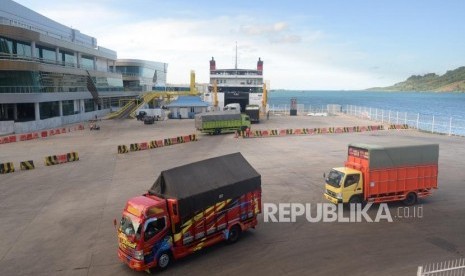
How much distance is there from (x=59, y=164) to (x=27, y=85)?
Result: 27009 mm

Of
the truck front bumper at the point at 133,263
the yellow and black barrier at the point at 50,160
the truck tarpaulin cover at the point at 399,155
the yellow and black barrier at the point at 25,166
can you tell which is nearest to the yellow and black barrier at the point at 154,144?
the yellow and black barrier at the point at 50,160

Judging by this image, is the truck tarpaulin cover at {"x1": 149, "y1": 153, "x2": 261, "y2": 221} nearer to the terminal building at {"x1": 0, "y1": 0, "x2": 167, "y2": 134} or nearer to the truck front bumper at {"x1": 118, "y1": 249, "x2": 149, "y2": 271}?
the truck front bumper at {"x1": 118, "y1": 249, "x2": 149, "y2": 271}

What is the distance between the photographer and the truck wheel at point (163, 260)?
1298 cm

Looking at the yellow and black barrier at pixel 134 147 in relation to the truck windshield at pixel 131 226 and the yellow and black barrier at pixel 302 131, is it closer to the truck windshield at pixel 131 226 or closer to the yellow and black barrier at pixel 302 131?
the yellow and black barrier at pixel 302 131

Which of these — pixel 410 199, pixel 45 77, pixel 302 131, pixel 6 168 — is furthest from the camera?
pixel 45 77

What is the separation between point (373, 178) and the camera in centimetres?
1856

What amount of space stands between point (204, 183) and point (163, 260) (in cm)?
313

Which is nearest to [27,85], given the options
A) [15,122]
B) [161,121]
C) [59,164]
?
[15,122]

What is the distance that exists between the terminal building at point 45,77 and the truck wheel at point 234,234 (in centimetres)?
4391

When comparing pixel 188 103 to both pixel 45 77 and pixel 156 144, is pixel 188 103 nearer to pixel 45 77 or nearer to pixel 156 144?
pixel 45 77

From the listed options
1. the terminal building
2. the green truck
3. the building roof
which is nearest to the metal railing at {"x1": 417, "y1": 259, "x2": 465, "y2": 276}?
the green truck

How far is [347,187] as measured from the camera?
721 inches

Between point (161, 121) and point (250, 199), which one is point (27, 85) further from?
point (250, 199)

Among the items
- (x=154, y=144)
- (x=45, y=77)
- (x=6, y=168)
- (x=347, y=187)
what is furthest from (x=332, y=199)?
(x=45, y=77)
